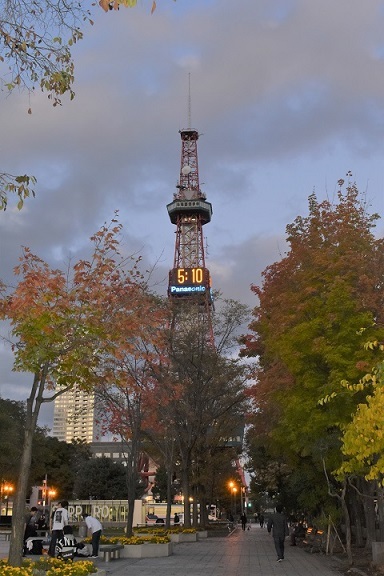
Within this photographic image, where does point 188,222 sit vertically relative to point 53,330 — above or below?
above

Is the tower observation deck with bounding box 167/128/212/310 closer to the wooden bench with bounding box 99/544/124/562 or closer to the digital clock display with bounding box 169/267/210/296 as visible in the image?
the digital clock display with bounding box 169/267/210/296

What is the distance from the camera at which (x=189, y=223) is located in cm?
11519

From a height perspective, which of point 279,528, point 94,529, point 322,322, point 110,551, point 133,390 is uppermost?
point 322,322

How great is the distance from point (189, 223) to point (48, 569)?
103494 mm

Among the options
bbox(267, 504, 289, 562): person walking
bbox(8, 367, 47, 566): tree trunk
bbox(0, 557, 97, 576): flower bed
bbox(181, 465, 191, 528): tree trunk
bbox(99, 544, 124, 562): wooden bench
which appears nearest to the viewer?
bbox(0, 557, 97, 576): flower bed

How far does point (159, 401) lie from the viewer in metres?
30.8

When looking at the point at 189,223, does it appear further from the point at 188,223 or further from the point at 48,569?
the point at 48,569

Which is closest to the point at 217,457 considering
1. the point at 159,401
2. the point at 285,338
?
A: the point at 159,401

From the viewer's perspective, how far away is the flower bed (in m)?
11.0

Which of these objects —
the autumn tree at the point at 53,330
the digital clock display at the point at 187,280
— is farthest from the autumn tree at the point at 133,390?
the digital clock display at the point at 187,280

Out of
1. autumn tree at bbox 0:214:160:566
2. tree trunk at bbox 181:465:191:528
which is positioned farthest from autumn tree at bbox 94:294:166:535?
tree trunk at bbox 181:465:191:528

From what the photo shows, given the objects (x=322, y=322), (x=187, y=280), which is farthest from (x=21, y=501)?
(x=187, y=280)

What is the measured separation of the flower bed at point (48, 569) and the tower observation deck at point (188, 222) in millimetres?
91964

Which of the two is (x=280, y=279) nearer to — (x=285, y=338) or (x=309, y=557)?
(x=285, y=338)
